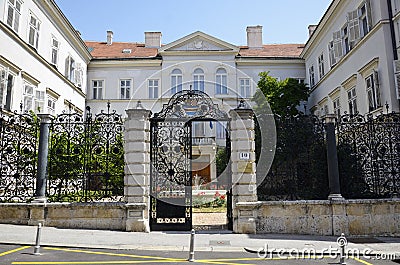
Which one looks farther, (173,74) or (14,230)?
(173,74)

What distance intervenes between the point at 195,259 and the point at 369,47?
15782mm

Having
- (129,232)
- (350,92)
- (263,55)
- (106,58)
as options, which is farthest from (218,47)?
(129,232)

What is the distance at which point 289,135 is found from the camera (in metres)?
11.4

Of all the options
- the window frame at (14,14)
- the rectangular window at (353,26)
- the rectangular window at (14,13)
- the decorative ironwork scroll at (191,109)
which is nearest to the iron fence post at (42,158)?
the decorative ironwork scroll at (191,109)

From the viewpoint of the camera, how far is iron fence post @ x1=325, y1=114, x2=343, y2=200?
10688 millimetres

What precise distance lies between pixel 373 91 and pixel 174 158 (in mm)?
12075

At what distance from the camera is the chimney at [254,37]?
119 feet

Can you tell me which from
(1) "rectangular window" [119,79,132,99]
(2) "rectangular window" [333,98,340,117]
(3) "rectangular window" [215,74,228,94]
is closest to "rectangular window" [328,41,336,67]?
(2) "rectangular window" [333,98,340,117]

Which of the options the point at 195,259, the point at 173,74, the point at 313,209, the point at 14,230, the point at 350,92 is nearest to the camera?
the point at 195,259

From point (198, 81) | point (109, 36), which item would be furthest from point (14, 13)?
point (109, 36)

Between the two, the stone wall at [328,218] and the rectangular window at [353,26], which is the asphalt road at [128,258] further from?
the rectangular window at [353,26]

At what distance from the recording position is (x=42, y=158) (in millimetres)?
10742

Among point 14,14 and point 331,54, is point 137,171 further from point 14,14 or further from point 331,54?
point 331,54

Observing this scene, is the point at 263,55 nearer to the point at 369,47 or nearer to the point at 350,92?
the point at 350,92
